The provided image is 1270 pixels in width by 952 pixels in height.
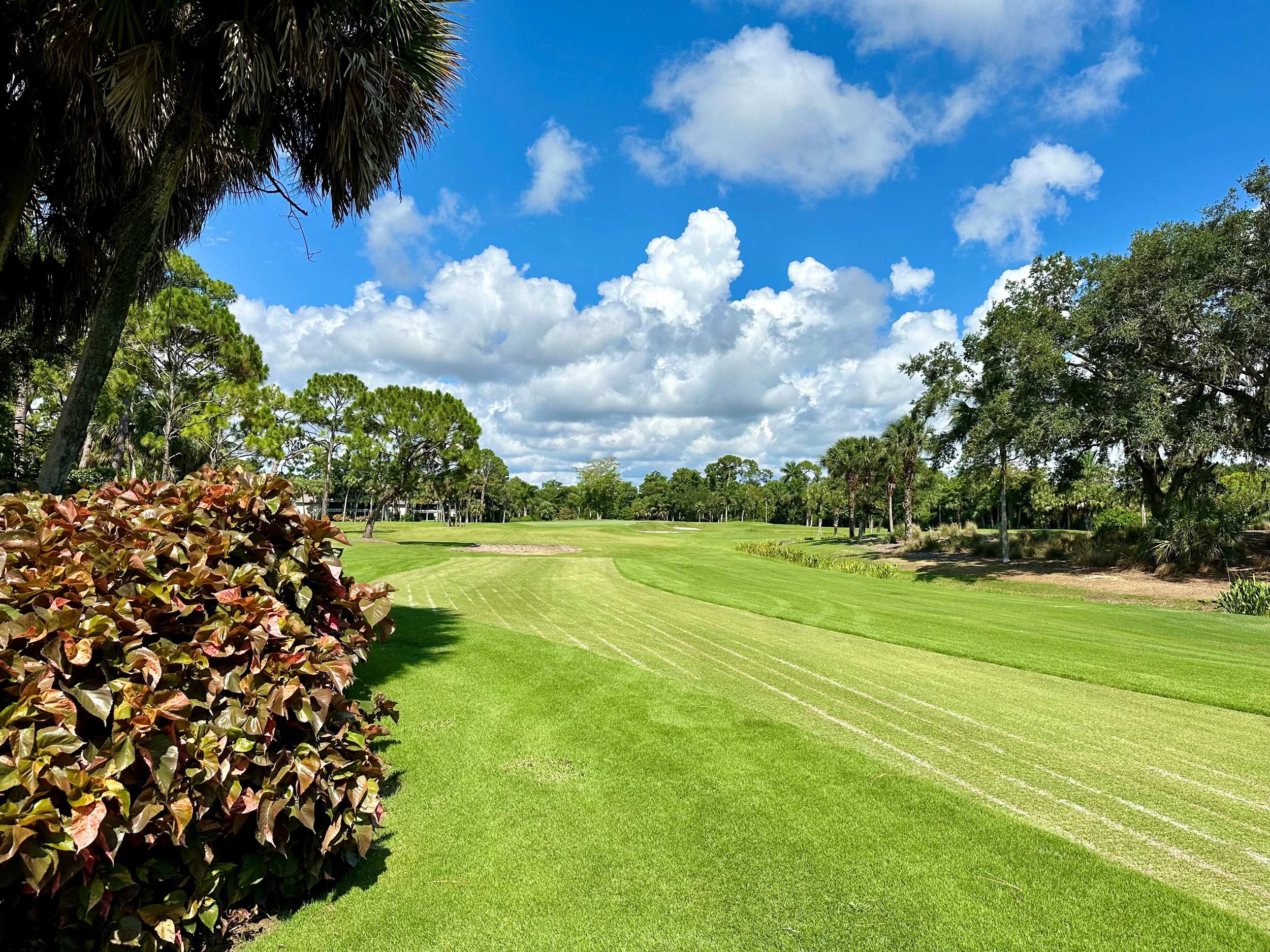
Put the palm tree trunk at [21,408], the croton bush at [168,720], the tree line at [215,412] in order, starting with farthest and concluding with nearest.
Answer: the tree line at [215,412] → the palm tree trunk at [21,408] → the croton bush at [168,720]

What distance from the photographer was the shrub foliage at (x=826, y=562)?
26875 millimetres

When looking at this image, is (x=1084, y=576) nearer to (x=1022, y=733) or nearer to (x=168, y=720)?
(x=1022, y=733)

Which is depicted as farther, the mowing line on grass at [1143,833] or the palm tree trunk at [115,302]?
the palm tree trunk at [115,302]

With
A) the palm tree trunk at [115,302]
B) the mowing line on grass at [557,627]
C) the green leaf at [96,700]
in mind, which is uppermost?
the palm tree trunk at [115,302]

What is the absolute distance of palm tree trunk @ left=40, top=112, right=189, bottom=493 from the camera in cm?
515

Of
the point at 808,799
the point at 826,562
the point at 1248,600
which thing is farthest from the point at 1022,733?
the point at 826,562

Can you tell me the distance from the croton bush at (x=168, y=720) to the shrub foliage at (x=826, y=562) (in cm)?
2367

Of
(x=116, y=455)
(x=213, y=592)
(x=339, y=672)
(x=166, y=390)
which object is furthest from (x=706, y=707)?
(x=116, y=455)

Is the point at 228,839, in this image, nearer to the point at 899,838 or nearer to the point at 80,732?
the point at 80,732

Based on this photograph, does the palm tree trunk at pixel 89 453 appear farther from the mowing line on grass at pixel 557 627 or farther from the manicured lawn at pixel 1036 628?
the mowing line on grass at pixel 557 627

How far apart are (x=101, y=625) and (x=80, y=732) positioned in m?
0.39

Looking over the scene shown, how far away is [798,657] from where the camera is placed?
24.7 ft

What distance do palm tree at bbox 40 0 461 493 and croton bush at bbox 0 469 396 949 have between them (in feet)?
12.6

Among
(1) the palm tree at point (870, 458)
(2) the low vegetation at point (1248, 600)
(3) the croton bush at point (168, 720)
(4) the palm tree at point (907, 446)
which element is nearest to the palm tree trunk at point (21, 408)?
(3) the croton bush at point (168, 720)
